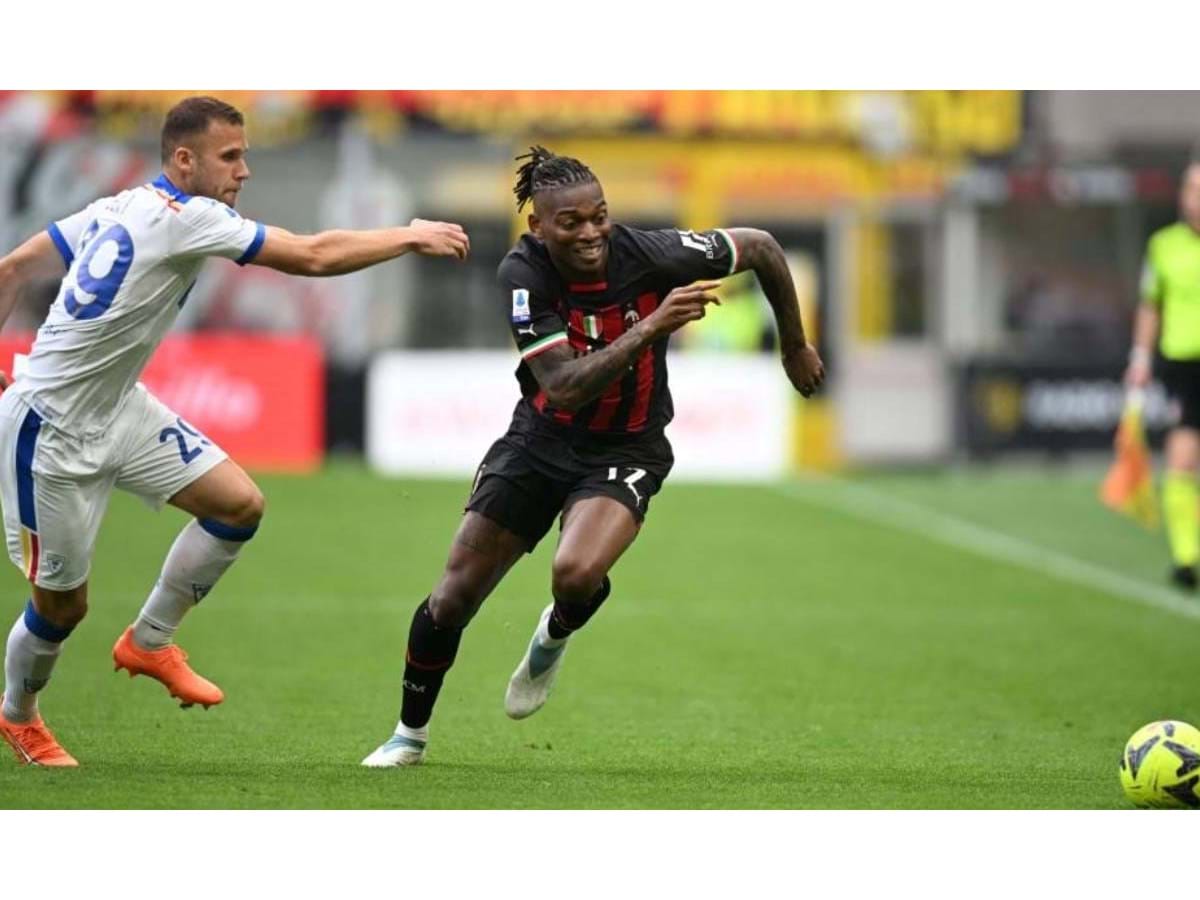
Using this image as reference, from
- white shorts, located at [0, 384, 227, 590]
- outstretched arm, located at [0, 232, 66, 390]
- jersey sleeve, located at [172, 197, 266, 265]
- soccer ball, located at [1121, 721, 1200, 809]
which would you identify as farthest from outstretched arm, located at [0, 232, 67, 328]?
soccer ball, located at [1121, 721, 1200, 809]

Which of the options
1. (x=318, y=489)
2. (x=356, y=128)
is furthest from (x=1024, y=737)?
(x=356, y=128)

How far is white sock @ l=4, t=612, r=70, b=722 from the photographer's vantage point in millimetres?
8266

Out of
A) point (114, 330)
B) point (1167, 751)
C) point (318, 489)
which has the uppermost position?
point (114, 330)

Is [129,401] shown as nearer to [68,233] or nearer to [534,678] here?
[68,233]

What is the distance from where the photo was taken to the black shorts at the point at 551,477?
27.3 feet

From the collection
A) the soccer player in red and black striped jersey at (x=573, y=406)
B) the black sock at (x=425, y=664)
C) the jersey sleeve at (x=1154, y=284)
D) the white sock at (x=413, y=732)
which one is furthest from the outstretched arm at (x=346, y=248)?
the jersey sleeve at (x=1154, y=284)

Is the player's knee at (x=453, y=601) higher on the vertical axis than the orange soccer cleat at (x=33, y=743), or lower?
higher

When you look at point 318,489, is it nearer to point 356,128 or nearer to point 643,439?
point 356,128

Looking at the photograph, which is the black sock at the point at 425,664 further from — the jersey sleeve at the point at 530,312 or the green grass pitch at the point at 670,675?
the jersey sleeve at the point at 530,312

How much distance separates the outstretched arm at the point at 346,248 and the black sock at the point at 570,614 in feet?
4.93

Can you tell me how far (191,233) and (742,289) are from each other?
21.2 meters

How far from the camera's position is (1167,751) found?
7586mm

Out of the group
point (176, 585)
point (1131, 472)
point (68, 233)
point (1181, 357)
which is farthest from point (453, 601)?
point (1131, 472)

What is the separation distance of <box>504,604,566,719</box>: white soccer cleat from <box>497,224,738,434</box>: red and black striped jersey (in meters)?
0.85
